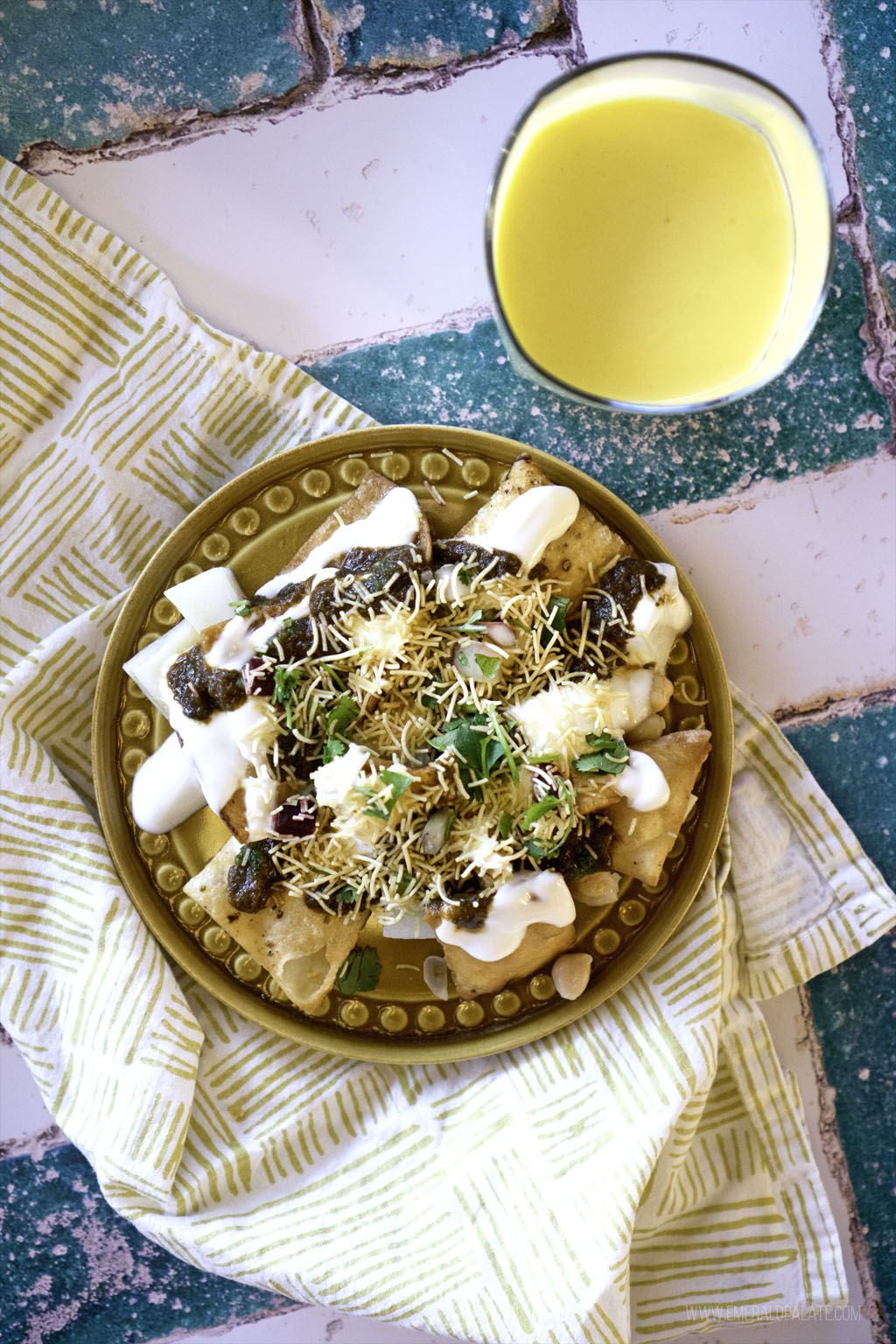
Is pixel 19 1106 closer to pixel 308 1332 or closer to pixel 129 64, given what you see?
pixel 308 1332

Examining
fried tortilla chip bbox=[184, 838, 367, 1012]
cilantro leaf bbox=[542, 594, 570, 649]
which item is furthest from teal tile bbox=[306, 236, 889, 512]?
fried tortilla chip bbox=[184, 838, 367, 1012]

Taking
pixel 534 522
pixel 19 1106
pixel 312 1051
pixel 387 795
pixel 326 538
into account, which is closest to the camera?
pixel 387 795

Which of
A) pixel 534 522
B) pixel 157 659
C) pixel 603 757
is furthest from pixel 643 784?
pixel 157 659

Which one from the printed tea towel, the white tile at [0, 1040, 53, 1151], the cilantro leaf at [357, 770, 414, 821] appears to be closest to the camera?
the cilantro leaf at [357, 770, 414, 821]

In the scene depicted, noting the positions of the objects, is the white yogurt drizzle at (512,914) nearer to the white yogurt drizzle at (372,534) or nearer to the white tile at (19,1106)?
the white yogurt drizzle at (372,534)

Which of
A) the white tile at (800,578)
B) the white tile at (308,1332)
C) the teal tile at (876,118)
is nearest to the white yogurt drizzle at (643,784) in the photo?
the white tile at (800,578)

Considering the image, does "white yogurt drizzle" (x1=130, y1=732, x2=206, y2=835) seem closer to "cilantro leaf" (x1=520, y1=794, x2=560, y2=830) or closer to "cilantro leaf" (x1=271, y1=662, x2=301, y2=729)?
"cilantro leaf" (x1=271, y1=662, x2=301, y2=729)
